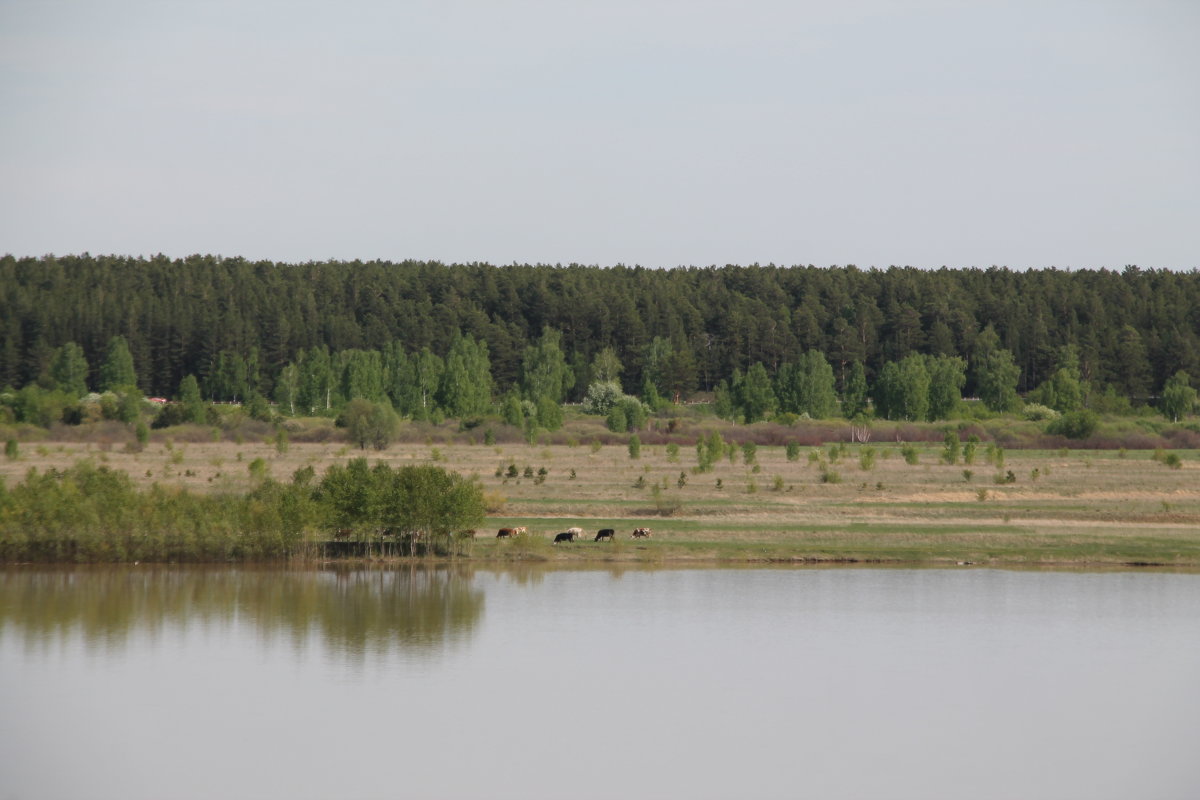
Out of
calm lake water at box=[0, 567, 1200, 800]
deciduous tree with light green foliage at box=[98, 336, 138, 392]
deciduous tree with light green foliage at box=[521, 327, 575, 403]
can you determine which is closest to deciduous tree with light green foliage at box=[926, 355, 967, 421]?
deciduous tree with light green foliage at box=[521, 327, 575, 403]

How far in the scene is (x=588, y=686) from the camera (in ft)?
80.6

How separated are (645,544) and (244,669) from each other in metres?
16.1

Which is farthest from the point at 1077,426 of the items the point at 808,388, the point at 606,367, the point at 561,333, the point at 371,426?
the point at 561,333

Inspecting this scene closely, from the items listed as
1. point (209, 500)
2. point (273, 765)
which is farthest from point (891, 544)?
point (273, 765)

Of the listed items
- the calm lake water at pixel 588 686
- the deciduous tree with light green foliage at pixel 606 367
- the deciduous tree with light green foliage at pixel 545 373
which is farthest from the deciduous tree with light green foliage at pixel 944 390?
the calm lake water at pixel 588 686

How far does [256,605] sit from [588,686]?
10249mm

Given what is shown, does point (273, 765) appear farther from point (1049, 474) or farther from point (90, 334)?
point (90, 334)

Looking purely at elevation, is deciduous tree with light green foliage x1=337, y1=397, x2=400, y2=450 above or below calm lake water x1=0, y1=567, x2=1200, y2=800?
above

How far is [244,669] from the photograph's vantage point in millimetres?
25625

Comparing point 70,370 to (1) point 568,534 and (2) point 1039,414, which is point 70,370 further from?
(1) point 568,534

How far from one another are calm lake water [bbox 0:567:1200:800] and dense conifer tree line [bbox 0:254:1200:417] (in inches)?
3280

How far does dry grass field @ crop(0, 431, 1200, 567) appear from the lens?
130 ft

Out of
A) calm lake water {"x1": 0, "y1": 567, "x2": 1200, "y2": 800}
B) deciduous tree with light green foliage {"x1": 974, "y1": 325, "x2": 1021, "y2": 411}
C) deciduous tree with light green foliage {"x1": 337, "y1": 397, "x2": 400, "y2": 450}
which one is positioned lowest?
calm lake water {"x1": 0, "y1": 567, "x2": 1200, "y2": 800}

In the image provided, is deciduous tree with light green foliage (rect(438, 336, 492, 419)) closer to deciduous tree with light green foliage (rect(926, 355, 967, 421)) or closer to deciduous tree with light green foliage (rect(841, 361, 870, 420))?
deciduous tree with light green foliage (rect(841, 361, 870, 420))
